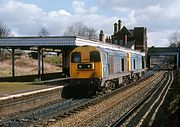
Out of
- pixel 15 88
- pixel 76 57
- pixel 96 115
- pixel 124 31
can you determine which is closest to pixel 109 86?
pixel 76 57

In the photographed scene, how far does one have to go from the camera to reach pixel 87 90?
2723cm

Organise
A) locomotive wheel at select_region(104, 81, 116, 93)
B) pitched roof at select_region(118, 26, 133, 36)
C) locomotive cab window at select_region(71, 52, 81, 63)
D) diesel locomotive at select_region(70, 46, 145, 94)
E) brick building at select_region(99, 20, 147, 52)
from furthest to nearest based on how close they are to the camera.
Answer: pitched roof at select_region(118, 26, 133, 36)
brick building at select_region(99, 20, 147, 52)
locomotive wheel at select_region(104, 81, 116, 93)
locomotive cab window at select_region(71, 52, 81, 63)
diesel locomotive at select_region(70, 46, 145, 94)

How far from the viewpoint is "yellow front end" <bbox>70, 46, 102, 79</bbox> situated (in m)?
26.0

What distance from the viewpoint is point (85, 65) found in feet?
86.1

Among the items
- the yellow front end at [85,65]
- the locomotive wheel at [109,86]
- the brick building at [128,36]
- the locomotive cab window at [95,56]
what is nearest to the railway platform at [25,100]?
the yellow front end at [85,65]

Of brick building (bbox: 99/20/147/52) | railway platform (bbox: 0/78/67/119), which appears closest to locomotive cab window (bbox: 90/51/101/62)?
railway platform (bbox: 0/78/67/119)

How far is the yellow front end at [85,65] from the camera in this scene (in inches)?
1022

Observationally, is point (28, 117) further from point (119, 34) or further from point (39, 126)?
point (119, 34)

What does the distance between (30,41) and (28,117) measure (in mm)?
21279

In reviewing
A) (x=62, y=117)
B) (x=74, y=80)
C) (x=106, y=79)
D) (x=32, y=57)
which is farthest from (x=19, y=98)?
(x=32, y=57)

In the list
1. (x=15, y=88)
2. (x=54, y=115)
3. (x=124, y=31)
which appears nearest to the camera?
(x=54, y=115)

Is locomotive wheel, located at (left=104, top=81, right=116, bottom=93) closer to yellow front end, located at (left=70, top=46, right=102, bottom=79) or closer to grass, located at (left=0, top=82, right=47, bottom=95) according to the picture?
yellow front end, located at (left=70, top=46, right=102, bottom=79)

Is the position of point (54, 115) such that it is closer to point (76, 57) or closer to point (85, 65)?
point (85, 65)

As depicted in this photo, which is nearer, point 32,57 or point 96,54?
point 96,54
